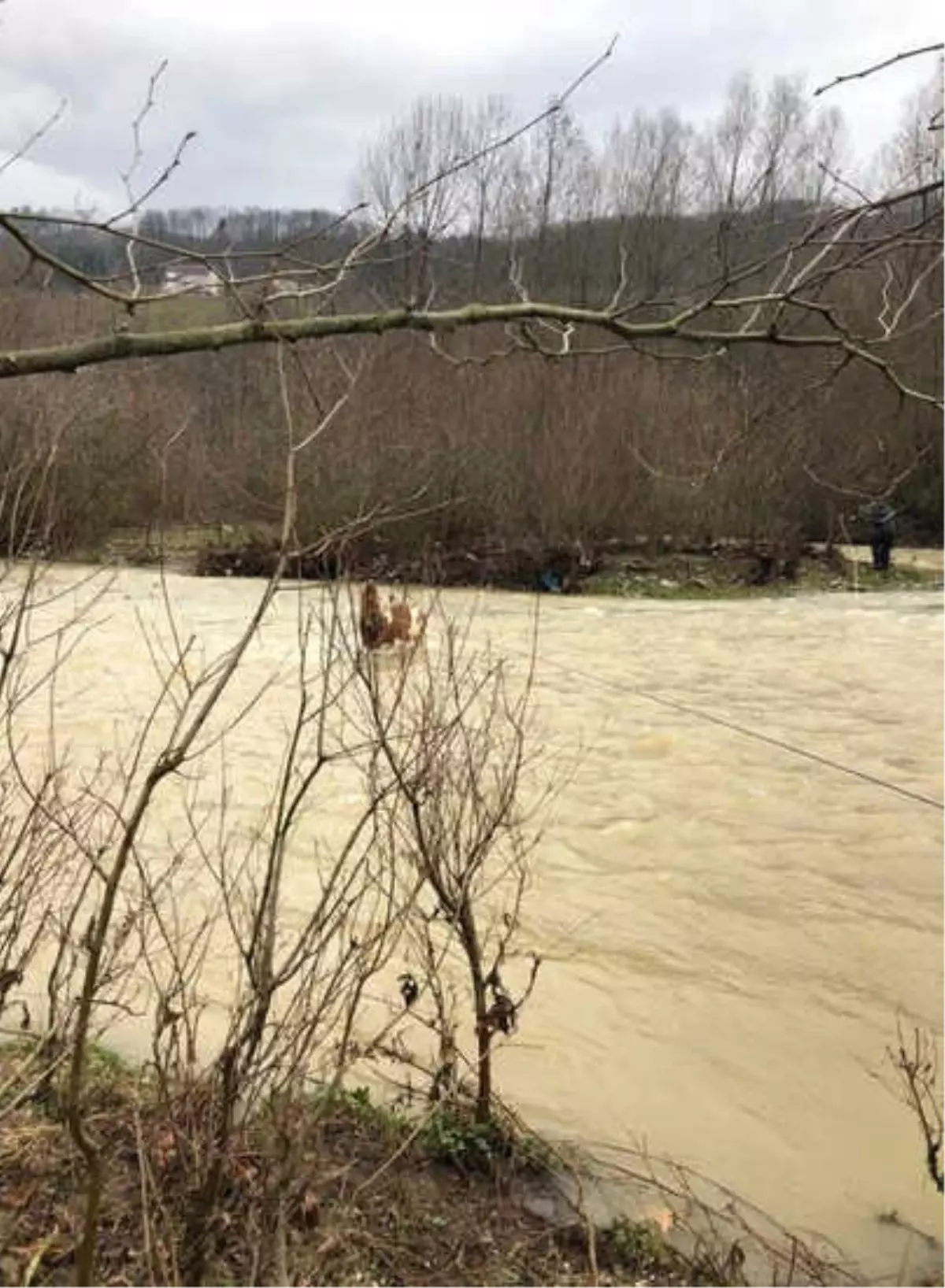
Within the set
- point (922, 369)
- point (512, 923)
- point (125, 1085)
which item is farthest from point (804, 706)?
point (922, 369)

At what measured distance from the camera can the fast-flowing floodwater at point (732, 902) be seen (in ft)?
14.8

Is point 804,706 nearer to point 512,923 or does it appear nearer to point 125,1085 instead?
point 512,923

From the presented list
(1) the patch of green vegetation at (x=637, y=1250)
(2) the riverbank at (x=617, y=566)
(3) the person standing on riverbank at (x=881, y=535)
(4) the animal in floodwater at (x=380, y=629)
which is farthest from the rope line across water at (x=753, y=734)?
(3) the person standing on riverbank at (x=881, y=535)

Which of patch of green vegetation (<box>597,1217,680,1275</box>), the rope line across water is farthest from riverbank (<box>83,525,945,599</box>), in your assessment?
patch of green vegetation (<box>597,1217,680,1275</box>)

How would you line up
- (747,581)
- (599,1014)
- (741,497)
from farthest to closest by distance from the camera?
(741,497), (747,581), (599,1014)

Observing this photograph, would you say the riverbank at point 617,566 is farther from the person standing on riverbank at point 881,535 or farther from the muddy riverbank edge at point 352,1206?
the muddy riverbank edge at point 352,1206

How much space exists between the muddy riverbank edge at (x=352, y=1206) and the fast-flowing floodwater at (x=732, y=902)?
52 centimetres

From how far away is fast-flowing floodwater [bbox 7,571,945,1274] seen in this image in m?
4.52

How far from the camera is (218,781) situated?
860 centimetres

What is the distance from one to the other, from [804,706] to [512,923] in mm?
7930

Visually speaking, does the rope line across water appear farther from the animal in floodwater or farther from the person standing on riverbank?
the person standing on riverbank

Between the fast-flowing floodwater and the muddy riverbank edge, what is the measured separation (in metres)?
0.52

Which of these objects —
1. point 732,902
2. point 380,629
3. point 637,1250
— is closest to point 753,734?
point 732,902

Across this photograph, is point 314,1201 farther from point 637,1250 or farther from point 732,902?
point 732,902
